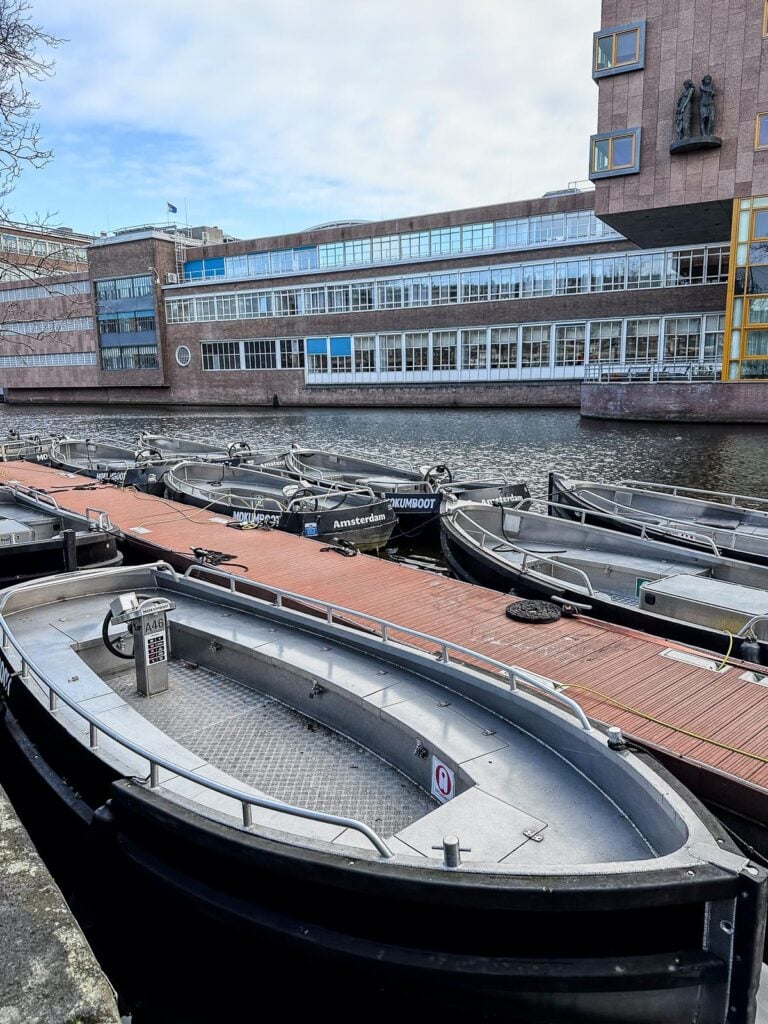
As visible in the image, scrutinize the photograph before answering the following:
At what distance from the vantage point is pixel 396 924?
14.4 feet

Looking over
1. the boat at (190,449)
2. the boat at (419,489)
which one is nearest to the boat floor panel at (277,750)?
the boat at (419,489)

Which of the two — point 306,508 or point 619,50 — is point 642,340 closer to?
point 619,50

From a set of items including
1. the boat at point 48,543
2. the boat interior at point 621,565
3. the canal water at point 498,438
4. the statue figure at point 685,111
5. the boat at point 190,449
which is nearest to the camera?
the boat interior at point 621,565

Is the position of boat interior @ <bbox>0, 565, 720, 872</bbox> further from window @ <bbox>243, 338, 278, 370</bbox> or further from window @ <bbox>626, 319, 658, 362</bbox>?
window @ <bbox>243, 338, 278, 370</bbox>

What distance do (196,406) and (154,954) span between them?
78.4 meters

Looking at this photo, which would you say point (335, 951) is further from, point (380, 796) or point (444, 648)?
point (444, 648)

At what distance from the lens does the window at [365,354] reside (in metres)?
72.0

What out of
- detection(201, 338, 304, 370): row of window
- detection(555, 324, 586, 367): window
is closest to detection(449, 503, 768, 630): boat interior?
detection(555, 324, 586, 367): window

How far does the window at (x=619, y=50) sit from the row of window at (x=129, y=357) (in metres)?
54.3

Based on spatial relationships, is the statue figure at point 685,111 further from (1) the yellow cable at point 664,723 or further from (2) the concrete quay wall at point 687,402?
(1) the yellow cable at point 664,723

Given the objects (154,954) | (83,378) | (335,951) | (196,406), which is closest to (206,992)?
(154,954)

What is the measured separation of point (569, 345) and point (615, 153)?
17.8 metres

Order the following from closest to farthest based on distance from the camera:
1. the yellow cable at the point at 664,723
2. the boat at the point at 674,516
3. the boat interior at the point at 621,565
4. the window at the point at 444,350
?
the yellow cable at the point at 664,723
the boat interior at the point at 621,565
the boat at the point at 674,516
the window at the point at 444,350

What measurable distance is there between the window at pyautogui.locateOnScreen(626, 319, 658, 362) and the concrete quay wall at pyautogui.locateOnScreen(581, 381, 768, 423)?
39.1 feet
